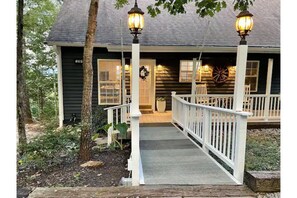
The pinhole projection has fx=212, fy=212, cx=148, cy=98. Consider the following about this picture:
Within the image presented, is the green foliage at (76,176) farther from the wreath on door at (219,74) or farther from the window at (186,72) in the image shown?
the wreath on door at (219,74)

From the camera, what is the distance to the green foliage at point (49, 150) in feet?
13.7

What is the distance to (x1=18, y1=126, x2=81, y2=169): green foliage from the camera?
418 cm

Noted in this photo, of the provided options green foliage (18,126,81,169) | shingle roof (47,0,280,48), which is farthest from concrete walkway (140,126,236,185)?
shingle roof (47,0,280,48)

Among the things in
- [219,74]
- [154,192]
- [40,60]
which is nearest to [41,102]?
[40,60]

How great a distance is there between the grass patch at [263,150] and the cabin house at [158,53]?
1237mm

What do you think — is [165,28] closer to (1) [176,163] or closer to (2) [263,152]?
(2) [263,152]

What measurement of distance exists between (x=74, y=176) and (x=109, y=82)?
4.53 metres

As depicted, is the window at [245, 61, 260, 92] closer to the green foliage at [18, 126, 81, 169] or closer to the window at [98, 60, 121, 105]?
the window at [98, 60, 121, 105]

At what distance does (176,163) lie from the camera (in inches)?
Result: 140

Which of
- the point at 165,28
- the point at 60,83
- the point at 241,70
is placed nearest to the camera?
the point at 241,70

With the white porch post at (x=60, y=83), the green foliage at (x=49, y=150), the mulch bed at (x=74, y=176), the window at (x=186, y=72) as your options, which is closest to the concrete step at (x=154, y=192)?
the mulch bed at (x=74, y=176)
